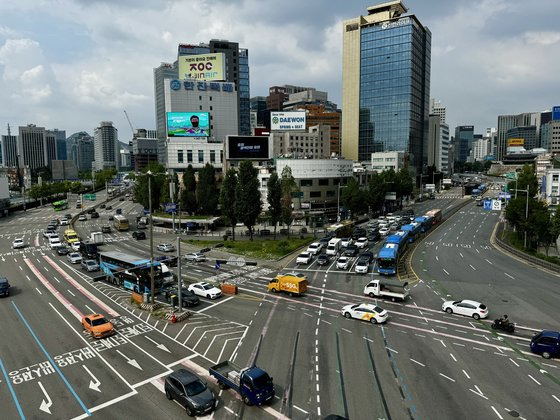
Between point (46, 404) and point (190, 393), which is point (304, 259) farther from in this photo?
point (46, 404)

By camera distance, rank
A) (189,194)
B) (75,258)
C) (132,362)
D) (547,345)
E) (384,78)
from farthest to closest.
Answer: (384,78), (189,194), (75,258), (132,362), (547,345)

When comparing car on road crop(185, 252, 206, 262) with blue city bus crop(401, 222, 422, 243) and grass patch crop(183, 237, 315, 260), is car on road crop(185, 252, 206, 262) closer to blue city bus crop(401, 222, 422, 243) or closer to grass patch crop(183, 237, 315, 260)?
grass patch crop(183, 237, 315, 260)

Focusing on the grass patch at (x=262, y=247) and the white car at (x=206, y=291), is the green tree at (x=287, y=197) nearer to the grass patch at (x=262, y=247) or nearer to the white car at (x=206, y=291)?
the grass patch at (x=262, y=247)

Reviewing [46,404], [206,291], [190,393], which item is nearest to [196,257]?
[206,291]

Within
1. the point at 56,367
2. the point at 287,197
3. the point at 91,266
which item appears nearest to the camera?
the point at 56,367

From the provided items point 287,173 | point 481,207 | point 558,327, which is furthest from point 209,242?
point 481,207

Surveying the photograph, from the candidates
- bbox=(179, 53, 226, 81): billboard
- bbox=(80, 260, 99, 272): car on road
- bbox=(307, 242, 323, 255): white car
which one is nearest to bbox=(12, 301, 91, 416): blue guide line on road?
bbox=(80, 260, 99, 272): car on road

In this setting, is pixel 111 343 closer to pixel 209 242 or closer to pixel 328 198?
pixel 209 242
